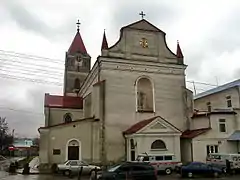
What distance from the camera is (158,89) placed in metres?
37.5

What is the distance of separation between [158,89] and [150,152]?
8.88 metres

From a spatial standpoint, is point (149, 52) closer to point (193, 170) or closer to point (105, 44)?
point (105, 44)

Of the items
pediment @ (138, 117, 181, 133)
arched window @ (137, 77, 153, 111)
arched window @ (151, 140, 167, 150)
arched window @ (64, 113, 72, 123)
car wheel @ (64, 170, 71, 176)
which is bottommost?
car wheel @ (64, 170, 71, 176)

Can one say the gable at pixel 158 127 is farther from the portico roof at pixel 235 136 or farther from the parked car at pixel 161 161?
the portico roof at pixel 235 136

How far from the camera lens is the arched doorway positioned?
3341 centimetres

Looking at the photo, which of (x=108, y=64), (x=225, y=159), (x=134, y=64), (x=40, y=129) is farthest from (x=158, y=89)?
(x=40, y=129)

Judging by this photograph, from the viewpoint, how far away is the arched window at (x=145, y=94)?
3750 centimetres

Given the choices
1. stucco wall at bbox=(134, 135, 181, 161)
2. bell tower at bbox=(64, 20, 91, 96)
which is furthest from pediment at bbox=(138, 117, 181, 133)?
bell tower at bbox=(64, 20, 91, 96)

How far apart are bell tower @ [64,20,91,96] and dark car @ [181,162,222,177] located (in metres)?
39.7

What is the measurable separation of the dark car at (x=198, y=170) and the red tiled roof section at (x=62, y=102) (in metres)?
24.2

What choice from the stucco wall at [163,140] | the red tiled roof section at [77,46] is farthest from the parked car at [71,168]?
the red tiled roof section at [77,46]

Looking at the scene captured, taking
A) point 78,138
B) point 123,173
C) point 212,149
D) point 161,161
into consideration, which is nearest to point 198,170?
point 161,161

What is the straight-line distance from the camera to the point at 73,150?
3359 centimetres

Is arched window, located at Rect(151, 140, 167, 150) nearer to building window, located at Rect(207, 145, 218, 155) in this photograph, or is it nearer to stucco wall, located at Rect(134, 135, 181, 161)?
stucco wall, located at Rect(134, 135, 181, 161)
